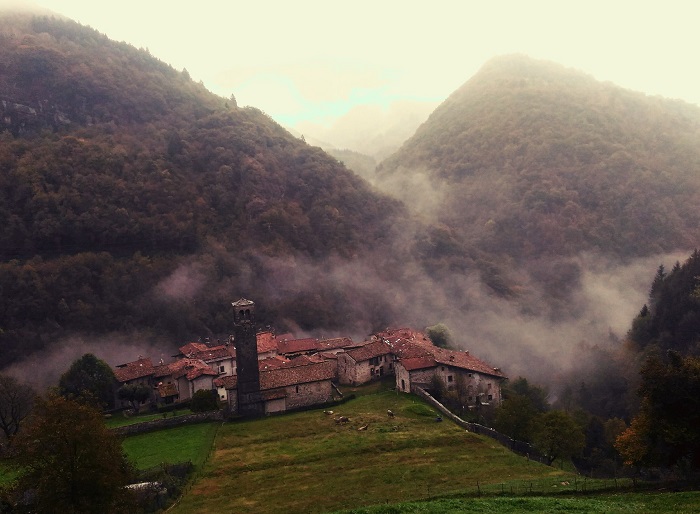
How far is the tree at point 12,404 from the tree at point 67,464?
2908cm

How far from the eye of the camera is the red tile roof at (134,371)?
6555 cm

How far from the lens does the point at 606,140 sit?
19112 centimetres

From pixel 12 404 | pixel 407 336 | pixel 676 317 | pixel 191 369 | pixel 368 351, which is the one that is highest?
pixel 676 317

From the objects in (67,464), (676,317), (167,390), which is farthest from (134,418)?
(676,317)

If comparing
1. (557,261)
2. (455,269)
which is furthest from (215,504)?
(557,261)

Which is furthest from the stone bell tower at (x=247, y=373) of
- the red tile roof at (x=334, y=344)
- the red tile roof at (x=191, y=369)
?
the red tile roof at (x=334, y=344)

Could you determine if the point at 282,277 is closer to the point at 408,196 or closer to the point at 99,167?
the point at 99,167

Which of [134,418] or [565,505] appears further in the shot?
[134,418]

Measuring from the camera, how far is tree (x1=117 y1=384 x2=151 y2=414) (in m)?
61.8

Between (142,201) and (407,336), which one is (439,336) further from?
(142,201)

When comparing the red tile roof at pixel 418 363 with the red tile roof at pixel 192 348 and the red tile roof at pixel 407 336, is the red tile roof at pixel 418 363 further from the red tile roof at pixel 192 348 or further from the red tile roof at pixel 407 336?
the red tile roof at pixel 192 348

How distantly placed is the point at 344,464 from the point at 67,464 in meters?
18.9

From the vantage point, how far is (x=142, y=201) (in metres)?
117

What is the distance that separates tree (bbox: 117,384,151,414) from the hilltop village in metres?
1.76
